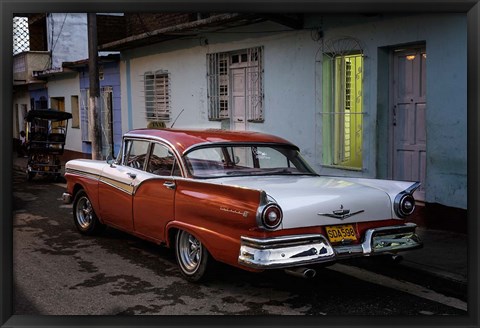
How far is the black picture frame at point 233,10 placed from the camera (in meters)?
4.55

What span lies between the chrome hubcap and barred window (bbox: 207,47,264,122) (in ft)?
6.03

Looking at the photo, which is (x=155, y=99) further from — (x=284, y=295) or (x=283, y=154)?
(x=284, y=295)

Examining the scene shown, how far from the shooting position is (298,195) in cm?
469

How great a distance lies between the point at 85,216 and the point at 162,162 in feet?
6.33

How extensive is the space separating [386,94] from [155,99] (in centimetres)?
260

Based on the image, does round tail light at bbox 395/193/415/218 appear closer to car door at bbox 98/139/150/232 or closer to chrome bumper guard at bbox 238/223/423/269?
chrome bumper guard at bbox 238/223/423/269

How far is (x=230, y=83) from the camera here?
279 inches

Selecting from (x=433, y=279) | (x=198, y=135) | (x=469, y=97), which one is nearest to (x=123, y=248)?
(x=198, y=135)

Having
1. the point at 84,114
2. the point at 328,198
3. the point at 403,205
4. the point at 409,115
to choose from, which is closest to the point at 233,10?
the point at 328,198

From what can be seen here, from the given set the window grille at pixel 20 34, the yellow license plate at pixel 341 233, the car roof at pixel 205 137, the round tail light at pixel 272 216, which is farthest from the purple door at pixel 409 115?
the window grille at pixel 20 34

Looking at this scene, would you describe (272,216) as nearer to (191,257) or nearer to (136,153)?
(191,257)

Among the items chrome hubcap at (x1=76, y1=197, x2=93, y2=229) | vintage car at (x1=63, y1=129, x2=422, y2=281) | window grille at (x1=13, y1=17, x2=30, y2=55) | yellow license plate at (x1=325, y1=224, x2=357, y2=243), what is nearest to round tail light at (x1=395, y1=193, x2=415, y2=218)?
vintage car at (x1=63, y1=129, x2=422, y2=281)

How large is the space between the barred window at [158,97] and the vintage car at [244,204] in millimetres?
535

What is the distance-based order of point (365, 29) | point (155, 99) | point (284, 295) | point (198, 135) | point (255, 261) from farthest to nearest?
point (155, 99) < point (365, 29) < point (198, 135) < point (284, 295) < point (255, 261)
